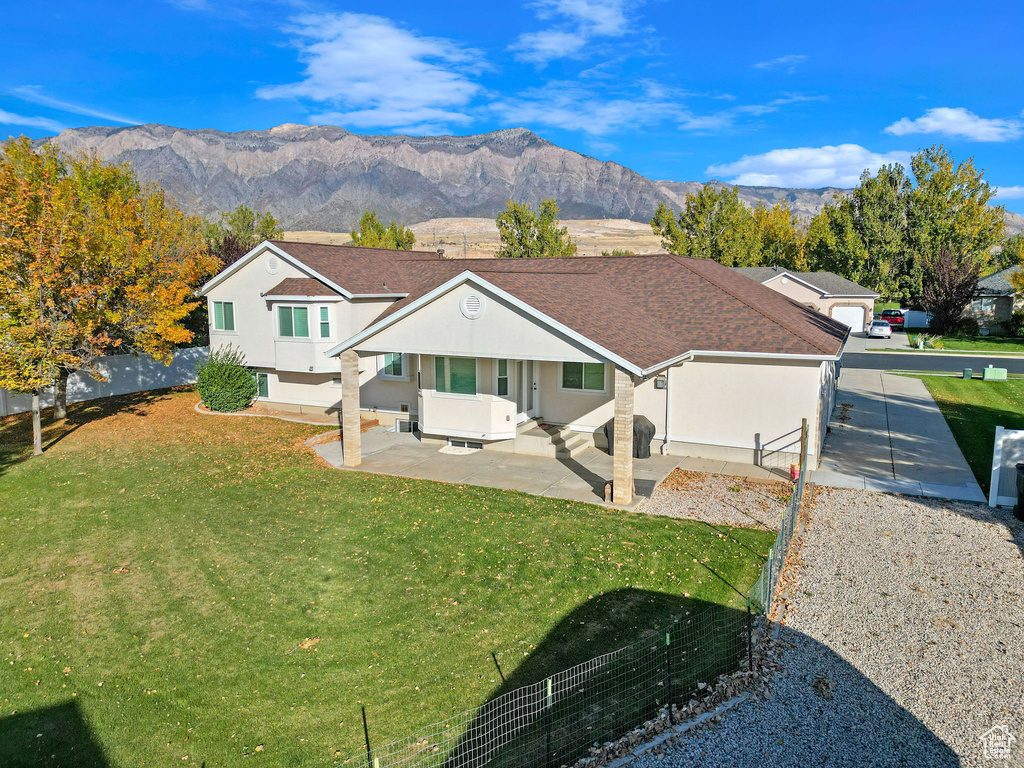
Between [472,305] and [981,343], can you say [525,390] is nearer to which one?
[472,305]

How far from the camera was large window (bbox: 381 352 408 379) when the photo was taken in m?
22.4

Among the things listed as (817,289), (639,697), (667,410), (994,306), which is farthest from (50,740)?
(994,306)

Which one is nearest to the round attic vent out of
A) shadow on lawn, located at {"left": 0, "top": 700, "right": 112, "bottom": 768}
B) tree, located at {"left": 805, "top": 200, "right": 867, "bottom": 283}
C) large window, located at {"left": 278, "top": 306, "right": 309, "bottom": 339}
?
large window, located at {"left": 278, "top": 306, "right": 309, "bottom": 339}

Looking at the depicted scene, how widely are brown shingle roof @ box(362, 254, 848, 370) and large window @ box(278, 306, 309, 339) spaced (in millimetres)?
4830

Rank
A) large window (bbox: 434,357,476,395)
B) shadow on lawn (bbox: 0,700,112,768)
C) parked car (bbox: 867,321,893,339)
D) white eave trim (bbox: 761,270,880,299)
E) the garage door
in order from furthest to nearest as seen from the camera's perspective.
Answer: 1. the garage door
2. white eave trim (bbox: 761,270,880,299)
3. parked car (bbox: 867,321,893,339)
4. large window (bbox: 434,357,476,395)
5. shadow on lawn (bbox: 0,700,112,768)

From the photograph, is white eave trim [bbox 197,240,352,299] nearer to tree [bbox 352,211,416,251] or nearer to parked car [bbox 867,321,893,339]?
tree [bbox 352,211,416,251]

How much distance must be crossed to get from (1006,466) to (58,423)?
28.5m

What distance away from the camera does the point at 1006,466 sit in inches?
547

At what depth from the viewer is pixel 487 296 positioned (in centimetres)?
1562

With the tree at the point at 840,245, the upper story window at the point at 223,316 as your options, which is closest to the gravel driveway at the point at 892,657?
the upper story window at the point at 223,316

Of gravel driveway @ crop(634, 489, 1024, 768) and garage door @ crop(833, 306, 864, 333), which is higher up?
garage door @ crop(833, 306, 864, 333)

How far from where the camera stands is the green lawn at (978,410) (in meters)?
18.1

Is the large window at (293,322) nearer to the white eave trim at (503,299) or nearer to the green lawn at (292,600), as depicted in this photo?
the white eave trim at (503,299)

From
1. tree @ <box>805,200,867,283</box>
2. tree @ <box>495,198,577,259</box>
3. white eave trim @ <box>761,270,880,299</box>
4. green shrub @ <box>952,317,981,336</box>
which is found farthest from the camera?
tree @ <box>805,200,867,283</box>
